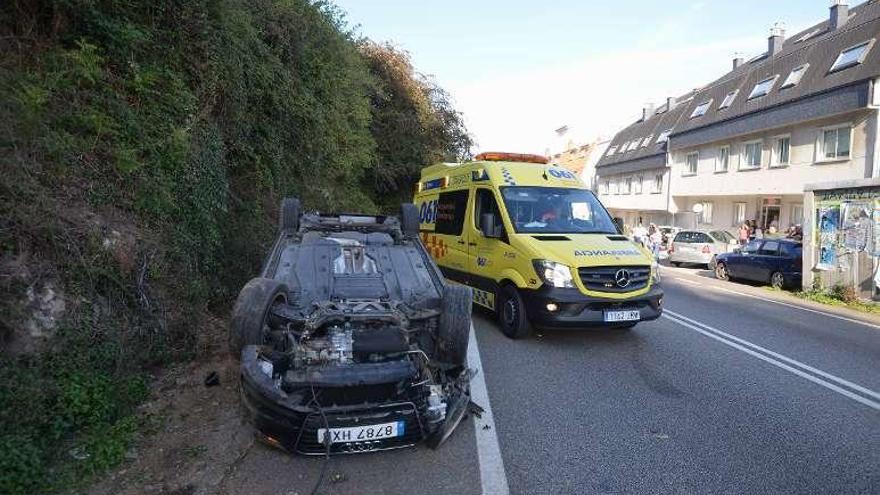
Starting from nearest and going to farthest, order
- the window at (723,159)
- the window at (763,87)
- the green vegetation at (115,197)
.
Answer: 1. the green vegetation at (115,197)
2. the window at (763,87)
3. the window at (723,159)

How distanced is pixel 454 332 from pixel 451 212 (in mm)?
5249

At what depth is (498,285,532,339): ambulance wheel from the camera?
7.14 metres

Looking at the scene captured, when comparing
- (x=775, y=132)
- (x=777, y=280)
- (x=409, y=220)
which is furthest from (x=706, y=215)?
(x=409, y=220)

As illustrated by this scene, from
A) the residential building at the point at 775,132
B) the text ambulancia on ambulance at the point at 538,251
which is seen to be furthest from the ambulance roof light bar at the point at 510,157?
the residential building at the point at 775,132

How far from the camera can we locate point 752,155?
26859mm

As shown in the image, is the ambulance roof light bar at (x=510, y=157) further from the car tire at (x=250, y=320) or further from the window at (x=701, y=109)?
the window at (x=701, y=109)

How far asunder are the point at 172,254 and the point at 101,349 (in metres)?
1.56

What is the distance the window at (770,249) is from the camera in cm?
1570

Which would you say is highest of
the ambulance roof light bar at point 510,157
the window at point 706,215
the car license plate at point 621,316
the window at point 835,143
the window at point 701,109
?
the window at point 701,109

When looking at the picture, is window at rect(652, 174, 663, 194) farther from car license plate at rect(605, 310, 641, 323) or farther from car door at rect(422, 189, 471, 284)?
car license plate at rect(605, 310, 641, 323)

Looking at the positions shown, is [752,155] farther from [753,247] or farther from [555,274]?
[555,274]

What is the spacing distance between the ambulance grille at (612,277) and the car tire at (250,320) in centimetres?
396

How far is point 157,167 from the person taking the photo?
6.00 metres

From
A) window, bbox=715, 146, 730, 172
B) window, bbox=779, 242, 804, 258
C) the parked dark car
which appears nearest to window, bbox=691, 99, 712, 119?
window, bbox=715, 146, 730, 172
